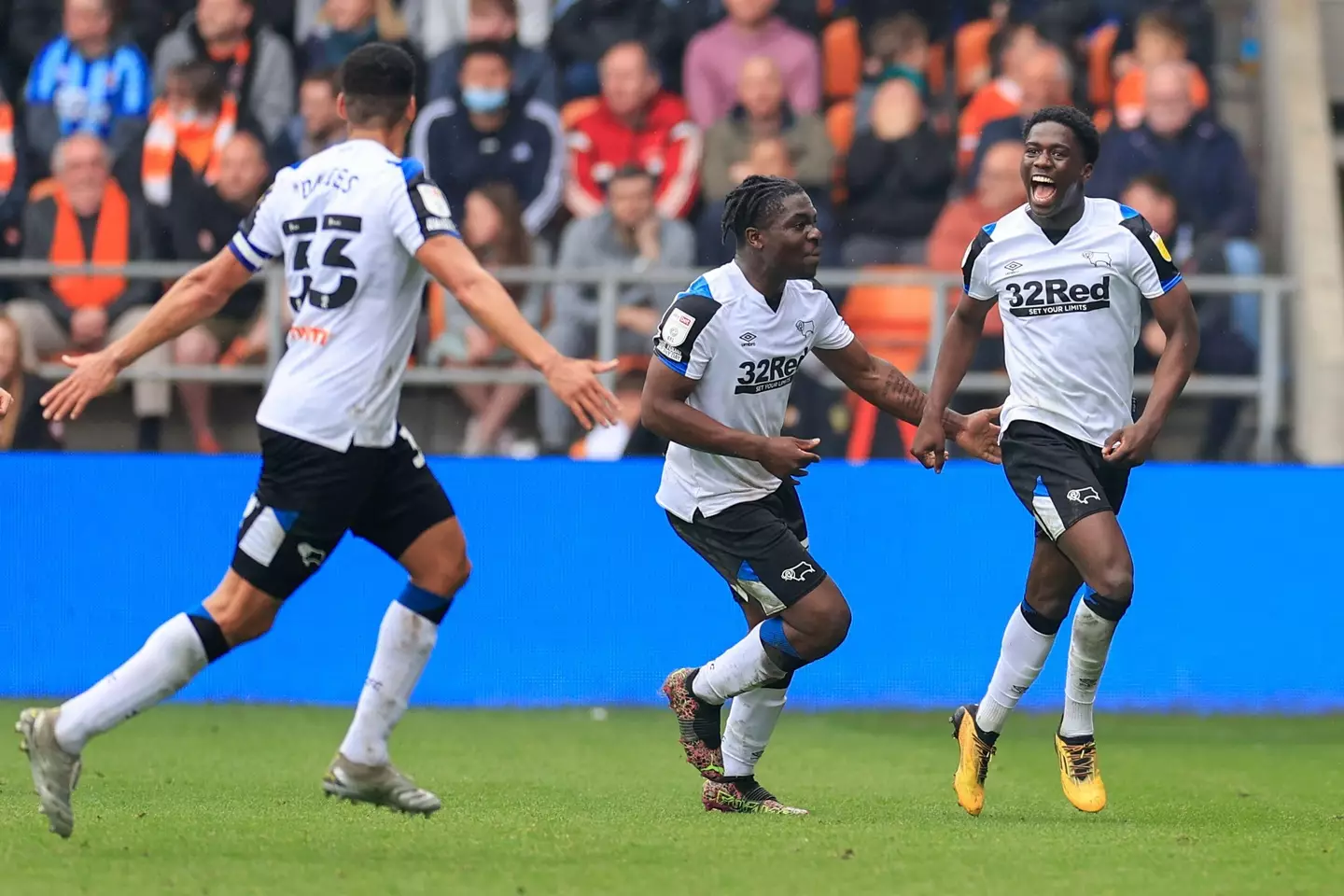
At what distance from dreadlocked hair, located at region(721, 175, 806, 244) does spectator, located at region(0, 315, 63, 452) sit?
689cm

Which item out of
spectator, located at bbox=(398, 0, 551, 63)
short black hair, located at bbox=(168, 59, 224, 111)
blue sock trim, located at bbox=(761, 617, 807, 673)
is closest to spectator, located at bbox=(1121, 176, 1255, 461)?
spectator, located at bbox=(398, 0, 551, 63)

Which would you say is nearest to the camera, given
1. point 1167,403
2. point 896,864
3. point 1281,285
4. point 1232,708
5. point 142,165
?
point 896,864

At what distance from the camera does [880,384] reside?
24.2ft

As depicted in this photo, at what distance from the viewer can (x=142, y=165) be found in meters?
14.0

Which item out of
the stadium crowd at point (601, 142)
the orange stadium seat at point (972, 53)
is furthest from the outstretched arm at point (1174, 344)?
the orange stadium seat at point (972, 53)

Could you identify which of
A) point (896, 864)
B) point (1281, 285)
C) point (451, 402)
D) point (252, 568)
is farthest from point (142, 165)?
point (896, 864)

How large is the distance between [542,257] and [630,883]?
29.2 ft

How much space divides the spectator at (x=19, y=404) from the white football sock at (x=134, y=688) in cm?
718

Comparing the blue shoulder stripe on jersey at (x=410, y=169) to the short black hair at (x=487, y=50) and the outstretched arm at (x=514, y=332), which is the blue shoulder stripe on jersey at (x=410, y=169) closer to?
the outstretched arm at (x=514, y=332)

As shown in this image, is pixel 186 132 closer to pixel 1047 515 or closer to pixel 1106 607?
pixel 1047 515

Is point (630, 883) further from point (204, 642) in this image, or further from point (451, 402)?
point (451, 402)

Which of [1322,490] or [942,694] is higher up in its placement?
[1322,490]

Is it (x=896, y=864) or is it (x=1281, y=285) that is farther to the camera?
(x=1281, y=285)

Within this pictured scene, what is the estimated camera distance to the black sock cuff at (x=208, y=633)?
19.0 ft
